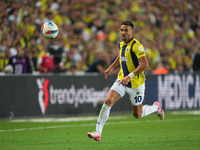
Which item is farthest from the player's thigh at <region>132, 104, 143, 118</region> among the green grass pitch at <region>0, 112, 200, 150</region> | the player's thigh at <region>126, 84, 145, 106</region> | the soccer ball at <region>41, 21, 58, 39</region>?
the soccer ball at <region>41, 21, 58, 39</region>

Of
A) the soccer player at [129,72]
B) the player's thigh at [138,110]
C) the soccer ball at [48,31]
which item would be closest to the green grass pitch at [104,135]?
the player's thigh at [138,110]

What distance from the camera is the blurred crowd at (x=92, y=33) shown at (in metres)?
16.0

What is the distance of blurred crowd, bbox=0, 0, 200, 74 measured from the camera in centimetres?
1599

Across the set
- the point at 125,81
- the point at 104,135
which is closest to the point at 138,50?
the point at 125,81

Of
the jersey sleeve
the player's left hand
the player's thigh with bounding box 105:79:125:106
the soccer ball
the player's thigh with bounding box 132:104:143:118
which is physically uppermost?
the soccer ball

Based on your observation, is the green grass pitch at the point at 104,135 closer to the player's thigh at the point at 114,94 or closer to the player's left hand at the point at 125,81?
the player's thigh at the point at 114,94

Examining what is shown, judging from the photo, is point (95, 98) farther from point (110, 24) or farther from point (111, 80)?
point (110, 24)

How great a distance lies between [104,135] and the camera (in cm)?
1069

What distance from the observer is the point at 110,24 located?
19312 mm

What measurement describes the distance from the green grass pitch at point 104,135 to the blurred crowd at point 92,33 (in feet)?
8.33

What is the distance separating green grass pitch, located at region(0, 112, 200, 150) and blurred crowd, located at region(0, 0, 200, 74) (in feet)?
8.33

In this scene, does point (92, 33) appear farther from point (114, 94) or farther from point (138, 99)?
point (114, 94)

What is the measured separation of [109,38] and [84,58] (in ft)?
6.87

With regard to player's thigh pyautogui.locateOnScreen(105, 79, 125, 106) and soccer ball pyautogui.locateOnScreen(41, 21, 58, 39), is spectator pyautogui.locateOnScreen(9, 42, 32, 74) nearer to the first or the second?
soccer ball pyautogui.locateOnScreen(41, 21, 58, 39)
